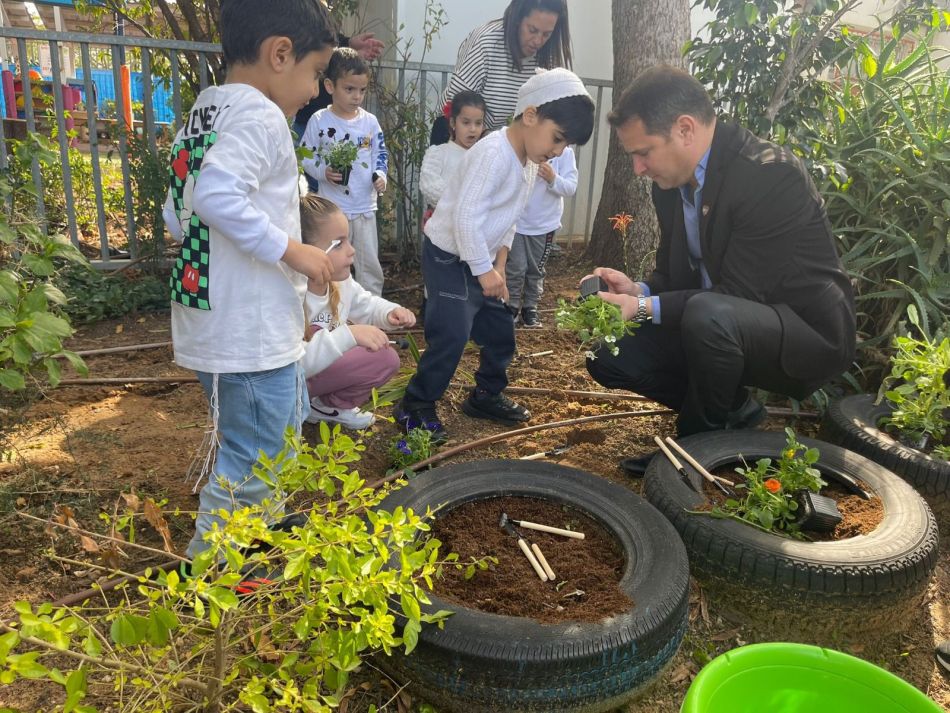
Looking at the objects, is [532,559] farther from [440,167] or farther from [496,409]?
[440,167]

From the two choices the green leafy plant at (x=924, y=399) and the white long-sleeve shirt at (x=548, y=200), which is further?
the white long-sleeve shirt at (x=548, y=200)

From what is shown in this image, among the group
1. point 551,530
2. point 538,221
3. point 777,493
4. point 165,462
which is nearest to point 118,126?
point 538,221

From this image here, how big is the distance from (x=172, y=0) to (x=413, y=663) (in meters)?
8.23

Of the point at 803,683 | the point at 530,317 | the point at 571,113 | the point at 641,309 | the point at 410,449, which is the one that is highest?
the point at 571,113

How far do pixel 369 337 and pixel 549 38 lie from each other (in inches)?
120

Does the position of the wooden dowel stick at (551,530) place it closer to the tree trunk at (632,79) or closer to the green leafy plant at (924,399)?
the green leafy plant at (924,399)

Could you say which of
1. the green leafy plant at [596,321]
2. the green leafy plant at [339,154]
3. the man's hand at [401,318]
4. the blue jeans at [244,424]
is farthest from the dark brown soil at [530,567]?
the green leafy plant at [339,154]

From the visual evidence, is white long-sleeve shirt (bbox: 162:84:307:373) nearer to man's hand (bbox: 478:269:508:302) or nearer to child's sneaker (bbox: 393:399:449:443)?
man's hand (bbox: 478:269:508:302)

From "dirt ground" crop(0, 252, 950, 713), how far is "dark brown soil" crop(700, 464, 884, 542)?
0.31 meters

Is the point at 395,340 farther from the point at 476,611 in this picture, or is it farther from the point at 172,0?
the point at 172,0

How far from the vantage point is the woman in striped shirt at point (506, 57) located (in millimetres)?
4746

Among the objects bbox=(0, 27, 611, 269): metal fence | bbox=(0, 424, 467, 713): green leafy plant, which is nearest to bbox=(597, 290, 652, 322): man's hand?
bbox=(0, 424, 467, 713): green leafy plant

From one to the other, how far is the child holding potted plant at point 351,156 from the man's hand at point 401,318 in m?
2.12

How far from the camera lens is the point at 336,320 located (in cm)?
315
